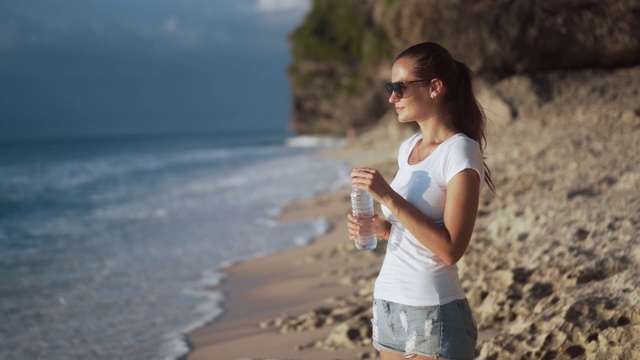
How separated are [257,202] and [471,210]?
12946 mm

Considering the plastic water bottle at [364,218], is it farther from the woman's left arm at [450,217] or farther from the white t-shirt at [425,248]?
the woman's left arm at [450,217]

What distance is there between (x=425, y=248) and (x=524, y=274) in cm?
252

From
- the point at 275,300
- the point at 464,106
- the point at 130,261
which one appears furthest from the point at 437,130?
the point at 130,261

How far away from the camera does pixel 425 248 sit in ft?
7.18

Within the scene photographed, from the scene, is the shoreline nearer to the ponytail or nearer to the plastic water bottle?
the plastic water bottle

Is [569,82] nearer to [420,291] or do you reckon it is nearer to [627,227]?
[627,227]

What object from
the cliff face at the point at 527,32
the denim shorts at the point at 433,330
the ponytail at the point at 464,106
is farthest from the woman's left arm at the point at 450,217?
the cliff face at the point at 527,32

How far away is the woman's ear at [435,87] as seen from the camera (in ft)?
7.56

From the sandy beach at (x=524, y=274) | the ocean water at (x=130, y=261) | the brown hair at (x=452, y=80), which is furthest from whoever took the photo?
the ocean water at (x=130, y=261)

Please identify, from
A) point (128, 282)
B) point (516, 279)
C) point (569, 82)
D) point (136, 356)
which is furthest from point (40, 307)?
point (569, 82)

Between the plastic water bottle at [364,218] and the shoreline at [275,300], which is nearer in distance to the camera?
the plastic water bottle at [364,218]

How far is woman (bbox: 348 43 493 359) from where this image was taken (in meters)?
2.11

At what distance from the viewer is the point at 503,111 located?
1250 cm

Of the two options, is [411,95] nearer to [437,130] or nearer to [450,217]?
[437,130]
